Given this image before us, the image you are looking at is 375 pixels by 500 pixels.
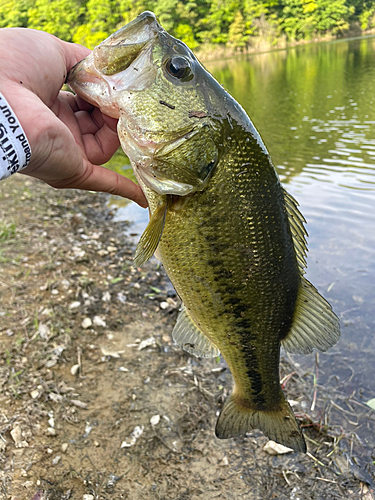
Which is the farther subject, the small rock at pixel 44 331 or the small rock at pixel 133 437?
the small rock at pixel 44 331

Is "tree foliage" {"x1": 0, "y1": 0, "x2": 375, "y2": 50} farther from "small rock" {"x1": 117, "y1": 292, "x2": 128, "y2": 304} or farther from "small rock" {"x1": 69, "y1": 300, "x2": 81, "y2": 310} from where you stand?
"small rock" {"x1": 69, "y1": 300, "x2": 81, "y2": 310}

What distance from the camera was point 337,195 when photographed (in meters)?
7.75

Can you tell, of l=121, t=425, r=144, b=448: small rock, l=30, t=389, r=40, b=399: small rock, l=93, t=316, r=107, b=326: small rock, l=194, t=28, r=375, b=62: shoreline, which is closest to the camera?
l=121, t=425, r=144, b=448: small rock

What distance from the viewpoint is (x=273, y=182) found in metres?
1.77

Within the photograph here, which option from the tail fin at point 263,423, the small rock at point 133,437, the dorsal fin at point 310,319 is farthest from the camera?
the small rock at point 133,437

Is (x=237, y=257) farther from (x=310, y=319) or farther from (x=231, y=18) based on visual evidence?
(x=231, y=18)

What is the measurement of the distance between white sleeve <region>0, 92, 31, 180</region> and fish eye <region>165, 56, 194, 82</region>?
0.69 metres

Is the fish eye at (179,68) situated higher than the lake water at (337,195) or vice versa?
the fish eye at (179,68)

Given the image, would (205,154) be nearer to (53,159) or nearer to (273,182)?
(273,182)

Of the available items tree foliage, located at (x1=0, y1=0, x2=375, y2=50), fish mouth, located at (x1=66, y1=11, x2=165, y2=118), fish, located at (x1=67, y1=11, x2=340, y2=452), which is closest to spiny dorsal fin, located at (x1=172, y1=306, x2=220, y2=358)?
fish, located at (x1=67, y1=11, x2=340, y2=452)

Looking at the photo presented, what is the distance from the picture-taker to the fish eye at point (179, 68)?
1.71 meters

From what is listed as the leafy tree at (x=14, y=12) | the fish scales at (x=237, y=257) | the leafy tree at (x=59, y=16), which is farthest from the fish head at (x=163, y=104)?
the leafy tree at (x=14, y=12)

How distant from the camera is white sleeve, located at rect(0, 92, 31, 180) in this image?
155 cm

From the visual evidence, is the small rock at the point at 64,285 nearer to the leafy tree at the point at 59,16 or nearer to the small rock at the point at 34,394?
the small rock at the point at 34,394
